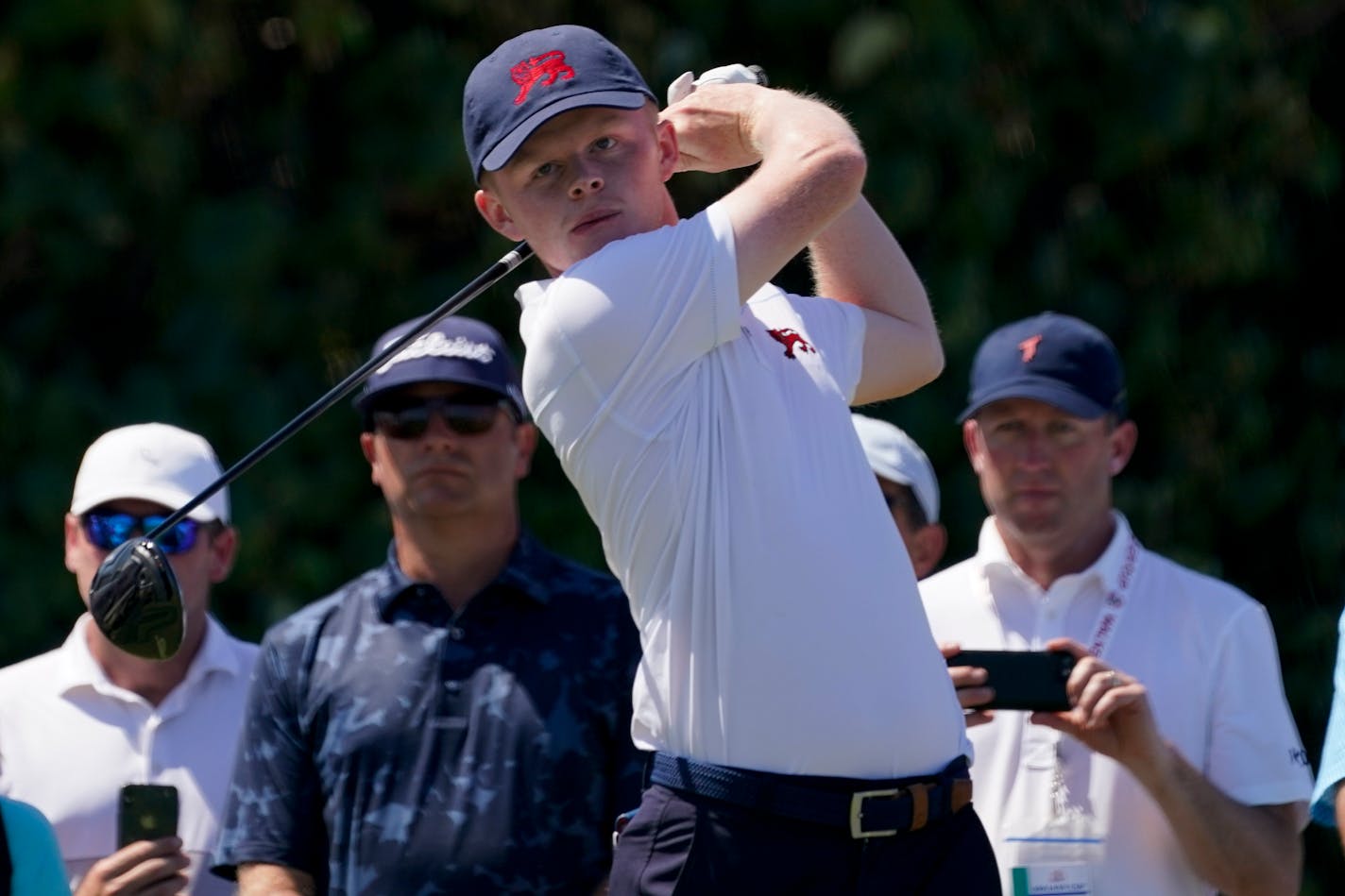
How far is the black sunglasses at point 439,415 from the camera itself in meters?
4.50

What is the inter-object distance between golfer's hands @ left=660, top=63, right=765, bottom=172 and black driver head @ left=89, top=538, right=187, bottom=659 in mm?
1040

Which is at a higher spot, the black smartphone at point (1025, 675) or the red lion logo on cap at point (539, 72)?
the red lion logo on cap at point (539, 72)

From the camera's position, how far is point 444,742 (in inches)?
164

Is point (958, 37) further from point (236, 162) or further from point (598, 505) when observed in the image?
point (598, 505)

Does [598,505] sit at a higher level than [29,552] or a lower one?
lower

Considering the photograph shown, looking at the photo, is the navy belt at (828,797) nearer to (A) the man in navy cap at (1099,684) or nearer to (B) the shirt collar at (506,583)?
(A) the man in navy cap at (1099,684)

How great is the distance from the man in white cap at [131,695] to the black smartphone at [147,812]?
20 cm

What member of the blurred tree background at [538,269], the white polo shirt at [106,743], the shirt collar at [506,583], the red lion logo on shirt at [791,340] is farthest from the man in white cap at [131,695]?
the red lion logo on shirt at [791,340]

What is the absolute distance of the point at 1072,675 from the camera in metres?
3.98

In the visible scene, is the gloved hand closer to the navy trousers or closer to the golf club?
the golf club

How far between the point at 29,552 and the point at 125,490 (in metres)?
1.56

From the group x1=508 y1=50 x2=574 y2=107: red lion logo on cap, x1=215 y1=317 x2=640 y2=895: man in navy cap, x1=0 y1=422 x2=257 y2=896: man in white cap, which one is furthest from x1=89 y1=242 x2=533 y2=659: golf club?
x1=0 y1=422 x2=257 y2=896: man in white cap

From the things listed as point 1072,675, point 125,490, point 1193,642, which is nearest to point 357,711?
point 125,490

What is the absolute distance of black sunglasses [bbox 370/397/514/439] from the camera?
177 inches
